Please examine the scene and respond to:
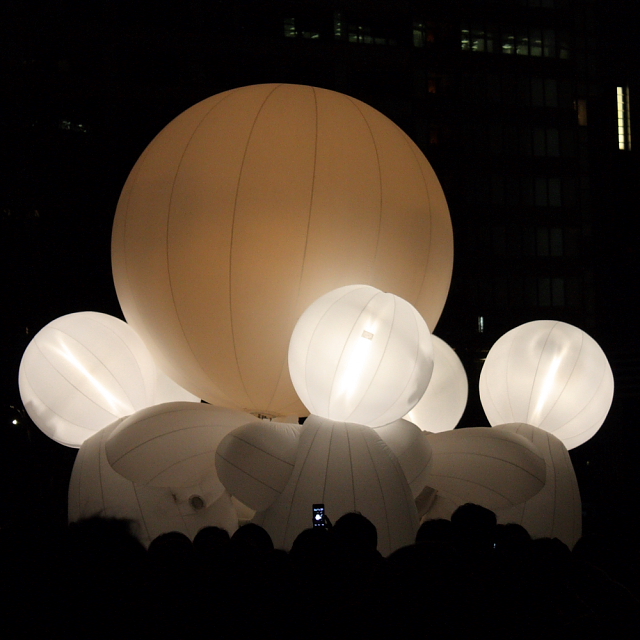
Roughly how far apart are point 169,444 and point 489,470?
161 cm

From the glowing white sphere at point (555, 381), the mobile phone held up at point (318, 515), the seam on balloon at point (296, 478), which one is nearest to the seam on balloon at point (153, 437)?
the seam on balloon at point (296, 478)

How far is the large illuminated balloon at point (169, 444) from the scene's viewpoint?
405cm

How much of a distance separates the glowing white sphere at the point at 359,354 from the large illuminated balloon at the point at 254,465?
0.93 feet

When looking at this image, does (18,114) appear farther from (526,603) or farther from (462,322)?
(526,603)

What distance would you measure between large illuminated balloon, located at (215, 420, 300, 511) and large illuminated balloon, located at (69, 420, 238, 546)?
562 mm

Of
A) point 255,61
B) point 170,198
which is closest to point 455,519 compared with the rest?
point 170,198

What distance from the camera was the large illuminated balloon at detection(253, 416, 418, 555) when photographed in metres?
3.71

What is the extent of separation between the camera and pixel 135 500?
429 cm

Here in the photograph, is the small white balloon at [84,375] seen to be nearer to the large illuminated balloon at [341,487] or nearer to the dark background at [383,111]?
the large illuminated balloon at [341,487]

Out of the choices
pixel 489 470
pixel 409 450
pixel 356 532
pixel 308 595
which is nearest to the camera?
pixel 308 595

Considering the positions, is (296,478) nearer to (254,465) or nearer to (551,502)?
(254,465)

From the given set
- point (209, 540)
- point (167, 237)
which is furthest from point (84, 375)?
point (209, 540)

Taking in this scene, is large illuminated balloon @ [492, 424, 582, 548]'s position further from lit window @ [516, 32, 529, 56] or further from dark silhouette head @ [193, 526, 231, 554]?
lit window @ [516, 32, 529, 56]

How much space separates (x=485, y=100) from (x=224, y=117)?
23858 mm
